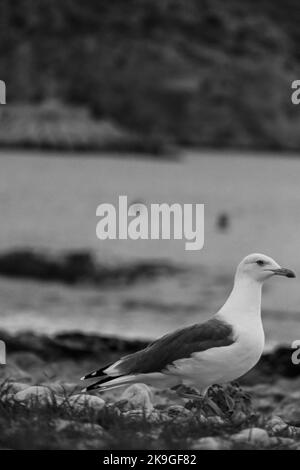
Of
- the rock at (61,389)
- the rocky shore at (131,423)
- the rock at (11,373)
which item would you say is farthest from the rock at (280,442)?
the rock at (11,373)

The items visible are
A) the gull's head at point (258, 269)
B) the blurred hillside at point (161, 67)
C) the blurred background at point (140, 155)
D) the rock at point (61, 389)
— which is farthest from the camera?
the blurred hillside at point (161, 67)

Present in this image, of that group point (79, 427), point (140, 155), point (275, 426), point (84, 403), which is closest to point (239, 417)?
point (275, 426)

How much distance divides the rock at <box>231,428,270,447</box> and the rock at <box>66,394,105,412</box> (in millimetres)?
544

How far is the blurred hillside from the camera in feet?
117

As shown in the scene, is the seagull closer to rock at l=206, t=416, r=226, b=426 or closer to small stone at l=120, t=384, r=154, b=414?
small stone at l=120, t=384, r=154, b=414

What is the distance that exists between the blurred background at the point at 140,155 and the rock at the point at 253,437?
6093 mm

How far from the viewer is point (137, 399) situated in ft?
13.7

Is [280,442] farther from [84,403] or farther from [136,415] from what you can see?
[84,403]

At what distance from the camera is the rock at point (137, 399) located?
4.00 m

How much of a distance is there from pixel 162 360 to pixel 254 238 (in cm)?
1690

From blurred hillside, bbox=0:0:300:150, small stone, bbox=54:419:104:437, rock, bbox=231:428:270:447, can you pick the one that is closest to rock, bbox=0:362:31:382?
small stone, bbox=54:419:104:437

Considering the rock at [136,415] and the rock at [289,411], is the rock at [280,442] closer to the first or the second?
the rock at [136,415]

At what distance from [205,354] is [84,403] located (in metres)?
0.55
